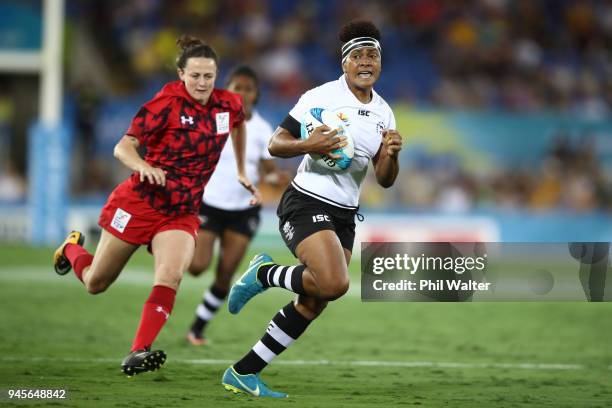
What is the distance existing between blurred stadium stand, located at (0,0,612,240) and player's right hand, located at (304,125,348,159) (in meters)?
13.8

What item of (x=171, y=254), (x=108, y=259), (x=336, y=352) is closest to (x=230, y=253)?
(x=336, y=352)

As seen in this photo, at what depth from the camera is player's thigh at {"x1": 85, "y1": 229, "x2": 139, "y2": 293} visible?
7.32 m

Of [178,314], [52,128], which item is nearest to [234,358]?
[178,314]

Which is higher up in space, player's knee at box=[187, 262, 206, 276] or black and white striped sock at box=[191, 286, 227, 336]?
player's knee at box=[187, 262, 206, 276]

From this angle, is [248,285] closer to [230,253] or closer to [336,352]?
[336,352]

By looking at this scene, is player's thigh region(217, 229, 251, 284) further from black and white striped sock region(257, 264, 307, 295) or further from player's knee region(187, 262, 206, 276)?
black and white striped sock region(257, 264, 307, 295)

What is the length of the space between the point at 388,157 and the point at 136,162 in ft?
5.55

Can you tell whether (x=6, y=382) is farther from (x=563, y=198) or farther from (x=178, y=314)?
(x=563, y=198)

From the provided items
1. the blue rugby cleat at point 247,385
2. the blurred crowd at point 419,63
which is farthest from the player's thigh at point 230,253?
the blurred crowd at point 419,63

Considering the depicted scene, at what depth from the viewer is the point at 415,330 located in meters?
11.1

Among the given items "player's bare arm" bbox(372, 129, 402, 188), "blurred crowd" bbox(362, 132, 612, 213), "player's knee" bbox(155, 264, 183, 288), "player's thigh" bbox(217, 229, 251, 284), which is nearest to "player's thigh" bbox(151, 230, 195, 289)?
"player's knee" bbox(155, 264, 183, 288)

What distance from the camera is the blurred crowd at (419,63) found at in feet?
68.2

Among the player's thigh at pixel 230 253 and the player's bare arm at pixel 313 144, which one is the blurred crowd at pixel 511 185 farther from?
the player's bare arm at pixel 313 144

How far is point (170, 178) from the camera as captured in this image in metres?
7.23
